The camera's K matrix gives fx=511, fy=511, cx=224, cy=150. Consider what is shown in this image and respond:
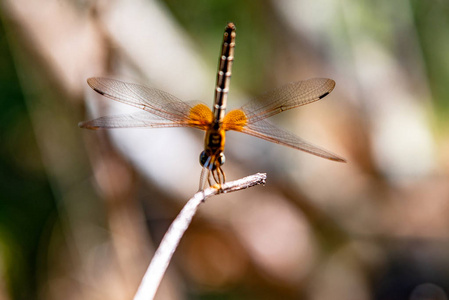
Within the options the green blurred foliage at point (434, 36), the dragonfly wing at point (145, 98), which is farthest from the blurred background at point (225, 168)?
the dragonfly wing at point (145, 98)

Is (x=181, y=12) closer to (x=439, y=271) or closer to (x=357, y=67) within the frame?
(x=357, y=67)

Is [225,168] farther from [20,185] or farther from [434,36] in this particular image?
[434,36]

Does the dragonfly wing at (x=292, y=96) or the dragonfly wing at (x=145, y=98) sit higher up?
the dragonfly wing at (x=145, y=98)

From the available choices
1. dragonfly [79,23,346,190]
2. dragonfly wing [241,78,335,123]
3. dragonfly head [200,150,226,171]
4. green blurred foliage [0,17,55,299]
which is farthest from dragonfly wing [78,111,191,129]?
green blurred foliage [0,17,55,299]

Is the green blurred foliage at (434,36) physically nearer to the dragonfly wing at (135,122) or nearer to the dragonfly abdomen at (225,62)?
the dragonfly abdomen at (225,62)

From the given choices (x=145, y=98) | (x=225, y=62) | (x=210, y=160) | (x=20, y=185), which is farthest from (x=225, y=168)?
(x=20, y=185)

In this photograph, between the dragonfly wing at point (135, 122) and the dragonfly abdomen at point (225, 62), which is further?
the dragonfly abdomen at point (225, 62)
